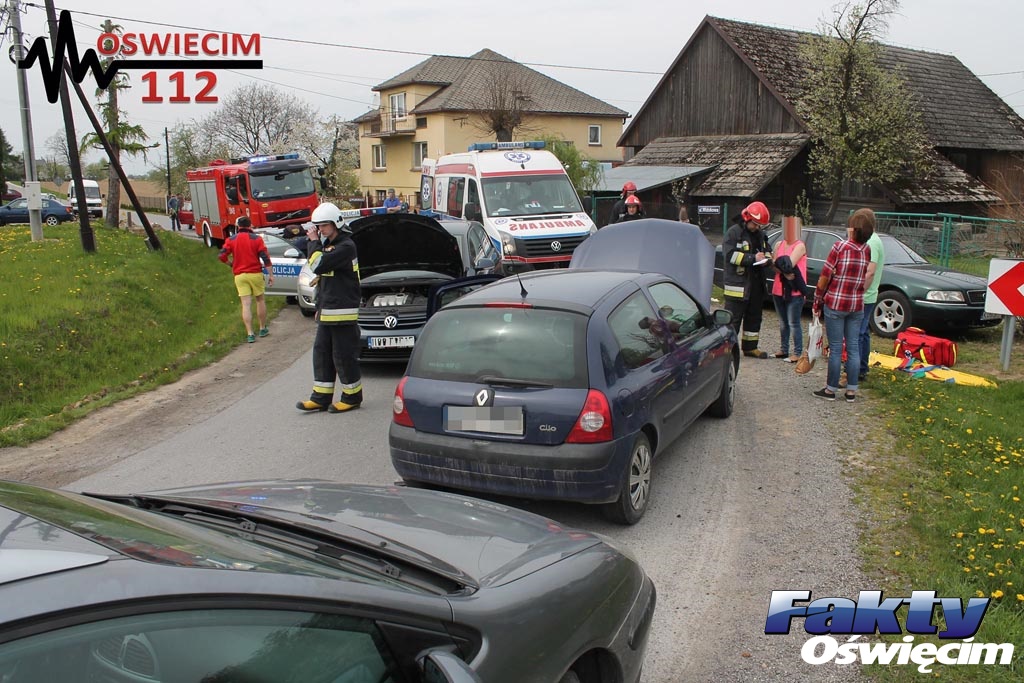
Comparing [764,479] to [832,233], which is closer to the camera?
[764,479]

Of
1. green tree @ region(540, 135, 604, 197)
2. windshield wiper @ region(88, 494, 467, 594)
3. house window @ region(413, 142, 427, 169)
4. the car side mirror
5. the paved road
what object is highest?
house window @ region(413, 142, 427, 169)

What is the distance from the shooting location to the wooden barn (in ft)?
91.8

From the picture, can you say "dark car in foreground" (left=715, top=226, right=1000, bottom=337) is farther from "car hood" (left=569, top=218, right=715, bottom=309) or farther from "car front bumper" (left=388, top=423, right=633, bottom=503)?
"car front bumper" (left=388, top=423, right=633, bottom=503)

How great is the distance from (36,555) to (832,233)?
42.7ft

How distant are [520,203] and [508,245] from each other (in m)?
1.55

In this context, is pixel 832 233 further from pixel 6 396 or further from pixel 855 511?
pixel 6 396

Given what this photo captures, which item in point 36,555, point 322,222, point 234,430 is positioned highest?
point 322,222

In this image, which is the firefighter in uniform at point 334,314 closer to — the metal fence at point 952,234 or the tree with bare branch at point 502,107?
the metal fence at point 952,234

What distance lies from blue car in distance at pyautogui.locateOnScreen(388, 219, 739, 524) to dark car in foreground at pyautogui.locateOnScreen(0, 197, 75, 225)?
41.5 metres

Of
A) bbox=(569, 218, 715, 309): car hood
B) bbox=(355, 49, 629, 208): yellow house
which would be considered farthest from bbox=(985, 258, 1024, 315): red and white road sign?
bbox=(355, 49, 629, 208): yellow house

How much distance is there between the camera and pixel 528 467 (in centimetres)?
518

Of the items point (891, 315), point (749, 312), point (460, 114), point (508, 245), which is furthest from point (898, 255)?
point (460, 114)

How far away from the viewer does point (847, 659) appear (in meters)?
3.90

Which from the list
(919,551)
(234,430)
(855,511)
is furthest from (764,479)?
(234,430)
